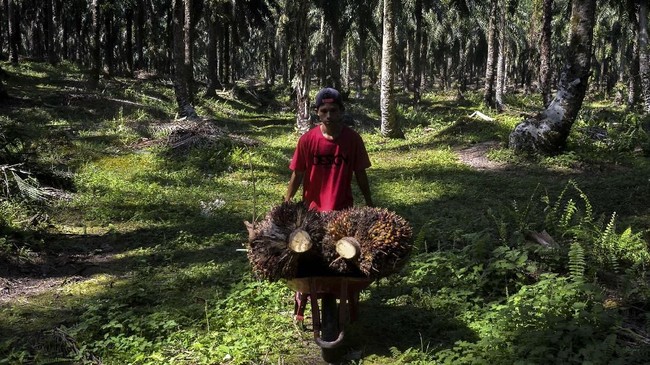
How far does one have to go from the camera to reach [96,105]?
68.2 feet

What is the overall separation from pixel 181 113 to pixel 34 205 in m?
10.8

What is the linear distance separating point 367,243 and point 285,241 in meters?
0.58

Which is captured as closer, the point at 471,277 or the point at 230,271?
the point at 471,277

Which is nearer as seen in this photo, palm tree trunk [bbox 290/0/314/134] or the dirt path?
the dirt path

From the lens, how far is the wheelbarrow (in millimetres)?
3908

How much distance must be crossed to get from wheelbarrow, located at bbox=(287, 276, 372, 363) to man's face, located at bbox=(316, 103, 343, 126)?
4.35 feet

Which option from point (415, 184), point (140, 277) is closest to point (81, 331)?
point (140, 277)

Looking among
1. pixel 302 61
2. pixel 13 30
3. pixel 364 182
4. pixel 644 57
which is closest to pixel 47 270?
pixel 364 182

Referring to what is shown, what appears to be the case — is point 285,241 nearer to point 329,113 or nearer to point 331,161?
point 331,161

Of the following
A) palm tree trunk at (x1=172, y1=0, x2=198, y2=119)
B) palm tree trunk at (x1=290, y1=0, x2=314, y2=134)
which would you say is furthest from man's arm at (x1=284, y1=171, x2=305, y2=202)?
palm tree trunk at (x1=172, y1=0, x2=198, y2=119)

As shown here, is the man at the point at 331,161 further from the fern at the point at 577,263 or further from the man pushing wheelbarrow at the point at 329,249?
the fern at the point at 577,263

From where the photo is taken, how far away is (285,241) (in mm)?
3775

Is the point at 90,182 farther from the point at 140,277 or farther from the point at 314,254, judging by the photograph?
the point at 314,254

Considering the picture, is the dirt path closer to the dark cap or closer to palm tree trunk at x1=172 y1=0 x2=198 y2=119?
the dark cap
